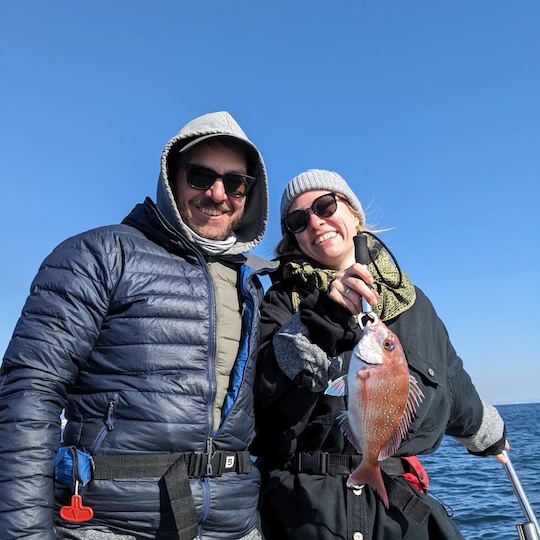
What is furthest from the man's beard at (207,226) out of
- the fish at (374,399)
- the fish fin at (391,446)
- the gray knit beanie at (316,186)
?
the fish fin at (391,446)

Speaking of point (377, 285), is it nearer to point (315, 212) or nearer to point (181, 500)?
point (315, 212)

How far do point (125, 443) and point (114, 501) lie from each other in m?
0.27

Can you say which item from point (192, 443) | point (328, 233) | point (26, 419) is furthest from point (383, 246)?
point (26, 419)

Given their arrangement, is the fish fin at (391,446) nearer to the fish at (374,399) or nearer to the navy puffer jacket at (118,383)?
the fish at (374,399)

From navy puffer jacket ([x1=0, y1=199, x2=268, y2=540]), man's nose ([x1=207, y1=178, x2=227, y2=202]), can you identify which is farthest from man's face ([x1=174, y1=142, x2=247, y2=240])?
navy puffer jacket ([x1=0, y1=199, x2=268, y2=540])

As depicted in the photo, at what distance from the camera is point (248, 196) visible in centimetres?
414

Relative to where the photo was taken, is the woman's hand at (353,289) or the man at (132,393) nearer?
the man at (132,393)

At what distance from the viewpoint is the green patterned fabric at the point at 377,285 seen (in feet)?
12.9

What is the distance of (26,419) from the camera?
8.23 ft

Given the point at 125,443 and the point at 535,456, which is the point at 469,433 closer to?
the point at 125,443

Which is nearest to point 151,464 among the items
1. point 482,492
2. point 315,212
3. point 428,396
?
point 428,396

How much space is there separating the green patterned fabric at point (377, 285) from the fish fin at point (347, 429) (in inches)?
36.7

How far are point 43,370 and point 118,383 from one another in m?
0.37

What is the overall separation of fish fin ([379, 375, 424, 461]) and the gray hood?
4.79 feet
